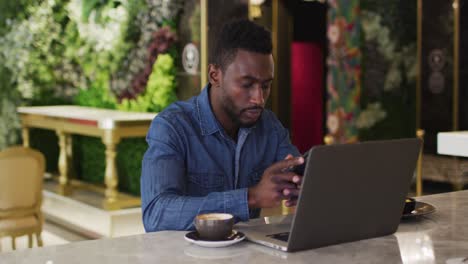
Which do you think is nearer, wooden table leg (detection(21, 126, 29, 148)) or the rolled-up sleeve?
the rolled-up sleeve

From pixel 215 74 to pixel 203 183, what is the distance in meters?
0.39

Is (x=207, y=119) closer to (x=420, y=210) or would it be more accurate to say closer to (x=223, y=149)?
(x=223, y=149)

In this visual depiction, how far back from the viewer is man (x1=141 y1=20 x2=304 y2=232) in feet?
7.29

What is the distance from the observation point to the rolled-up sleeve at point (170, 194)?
2227 mm

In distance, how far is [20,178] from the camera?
202 inches

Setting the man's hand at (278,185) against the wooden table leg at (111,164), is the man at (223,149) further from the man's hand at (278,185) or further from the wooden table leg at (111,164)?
the wooden table leg at (111,164)

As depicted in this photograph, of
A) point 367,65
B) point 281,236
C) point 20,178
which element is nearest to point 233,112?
point 281,236

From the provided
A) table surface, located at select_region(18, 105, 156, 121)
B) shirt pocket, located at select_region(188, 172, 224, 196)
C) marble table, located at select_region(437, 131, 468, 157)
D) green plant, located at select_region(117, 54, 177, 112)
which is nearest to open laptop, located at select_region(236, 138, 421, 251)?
shirt pocket, located at select_region(188, 172, 224, 196)

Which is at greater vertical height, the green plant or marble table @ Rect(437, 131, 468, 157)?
the green plant

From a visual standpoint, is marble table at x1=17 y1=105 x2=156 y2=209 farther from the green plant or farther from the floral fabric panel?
the floral fabric panel

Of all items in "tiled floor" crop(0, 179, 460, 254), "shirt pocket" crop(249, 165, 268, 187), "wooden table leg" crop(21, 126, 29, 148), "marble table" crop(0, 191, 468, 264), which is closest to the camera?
"marble table" crop(0, 191, 468, 264)

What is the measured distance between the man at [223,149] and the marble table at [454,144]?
89 cm

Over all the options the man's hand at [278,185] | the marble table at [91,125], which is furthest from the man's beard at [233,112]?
the marble table at [91,125]

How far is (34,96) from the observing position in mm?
8797
